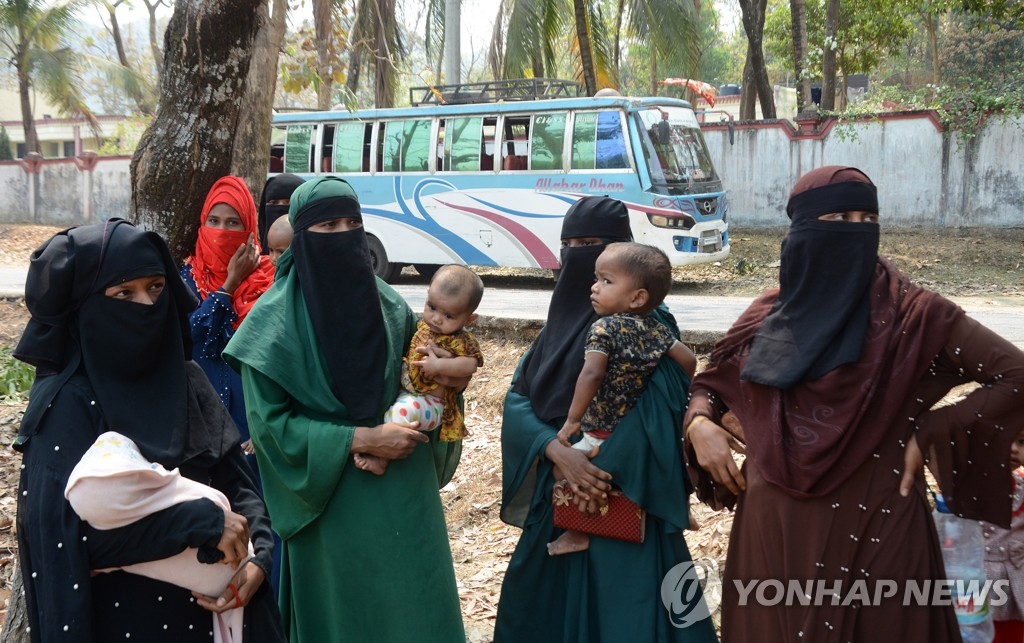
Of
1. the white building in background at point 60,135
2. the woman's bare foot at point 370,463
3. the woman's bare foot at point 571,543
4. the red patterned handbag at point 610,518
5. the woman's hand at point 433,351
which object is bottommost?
the woman's bare foot at point 571,543

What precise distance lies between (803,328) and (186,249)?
250 cm

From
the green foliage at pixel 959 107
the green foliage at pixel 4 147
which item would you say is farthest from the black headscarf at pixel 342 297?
the green foliage at pixel 4 147

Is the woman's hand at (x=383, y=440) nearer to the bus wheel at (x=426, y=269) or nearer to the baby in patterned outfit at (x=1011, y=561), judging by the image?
the baby in patterned outfit at (x=1011, y=561)

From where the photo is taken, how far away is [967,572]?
261 centimetres

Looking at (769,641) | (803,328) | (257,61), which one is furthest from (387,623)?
(257,61)

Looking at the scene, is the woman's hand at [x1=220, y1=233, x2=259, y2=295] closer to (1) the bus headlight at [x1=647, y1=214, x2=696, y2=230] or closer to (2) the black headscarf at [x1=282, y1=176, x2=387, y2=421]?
(2) the black headscarf at [x1=282, y1=176, x2=387, y2=421]

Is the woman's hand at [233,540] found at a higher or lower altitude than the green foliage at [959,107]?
lower

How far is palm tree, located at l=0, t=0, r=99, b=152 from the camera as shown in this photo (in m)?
24.1

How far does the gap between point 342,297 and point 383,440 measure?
0.42m

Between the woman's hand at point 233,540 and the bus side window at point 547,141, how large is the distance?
398 inches

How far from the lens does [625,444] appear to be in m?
2.87

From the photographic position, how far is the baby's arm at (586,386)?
2.77 metres

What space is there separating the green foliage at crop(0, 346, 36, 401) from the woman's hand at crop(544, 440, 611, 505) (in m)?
5.20

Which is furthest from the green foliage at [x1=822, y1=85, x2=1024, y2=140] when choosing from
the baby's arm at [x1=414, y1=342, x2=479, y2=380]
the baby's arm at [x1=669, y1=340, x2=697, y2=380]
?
the baby's arm at [x1=414, y1=342, x2=479, y2=380]
